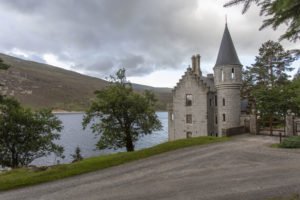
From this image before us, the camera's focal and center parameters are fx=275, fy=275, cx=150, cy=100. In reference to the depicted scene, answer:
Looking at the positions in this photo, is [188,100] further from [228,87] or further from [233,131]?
[233,131]

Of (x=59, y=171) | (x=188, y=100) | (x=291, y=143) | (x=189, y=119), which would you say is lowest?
(x=59, y=171)

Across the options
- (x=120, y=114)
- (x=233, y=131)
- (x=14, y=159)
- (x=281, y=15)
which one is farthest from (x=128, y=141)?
(x=281, y=15)

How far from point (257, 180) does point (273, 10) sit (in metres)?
10.9

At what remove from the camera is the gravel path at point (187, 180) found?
1132 centimetres

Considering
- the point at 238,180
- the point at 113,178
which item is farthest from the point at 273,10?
the point at 113,178

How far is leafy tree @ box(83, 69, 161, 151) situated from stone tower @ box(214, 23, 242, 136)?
1192 cm

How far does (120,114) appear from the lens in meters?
30.0

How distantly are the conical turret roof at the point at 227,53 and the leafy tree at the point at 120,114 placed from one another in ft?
45.8

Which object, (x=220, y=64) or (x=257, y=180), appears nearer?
(x=257, y=180)

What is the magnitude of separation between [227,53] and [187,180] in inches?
1166

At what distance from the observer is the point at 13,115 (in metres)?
27.5

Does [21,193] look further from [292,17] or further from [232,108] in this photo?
[232,108]

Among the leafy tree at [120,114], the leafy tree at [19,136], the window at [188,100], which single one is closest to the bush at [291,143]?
the leafy tree at [120,114]

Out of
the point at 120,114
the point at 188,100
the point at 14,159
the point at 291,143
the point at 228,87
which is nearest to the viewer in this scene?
the point at 291,143
